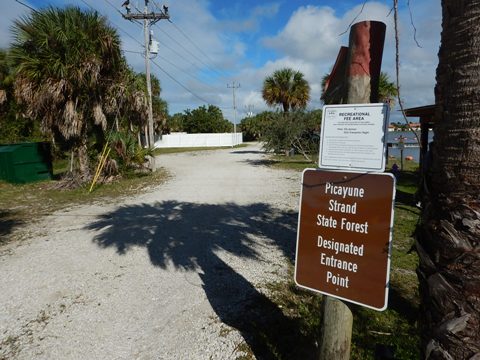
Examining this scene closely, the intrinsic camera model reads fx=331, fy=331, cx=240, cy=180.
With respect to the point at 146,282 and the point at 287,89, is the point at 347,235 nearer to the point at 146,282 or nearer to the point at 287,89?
the point at 146,282

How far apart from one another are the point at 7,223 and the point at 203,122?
51.9 meters

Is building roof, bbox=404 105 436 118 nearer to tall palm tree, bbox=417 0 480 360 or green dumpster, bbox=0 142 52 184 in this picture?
tall palm tree, bbox=417 0 480 360

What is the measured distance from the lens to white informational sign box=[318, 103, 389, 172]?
→ 6.07ft

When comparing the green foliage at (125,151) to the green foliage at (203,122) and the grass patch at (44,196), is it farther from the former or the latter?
the green foliage at (203,122)

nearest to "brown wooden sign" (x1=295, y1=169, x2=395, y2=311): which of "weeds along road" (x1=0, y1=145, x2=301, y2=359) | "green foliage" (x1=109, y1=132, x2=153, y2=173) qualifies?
"weeds along road" (x1=0, y1=145, x2=301, y2=359)

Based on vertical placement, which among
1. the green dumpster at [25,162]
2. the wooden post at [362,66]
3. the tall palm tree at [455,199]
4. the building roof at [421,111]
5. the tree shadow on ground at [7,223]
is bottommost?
the tree shadow on ground at [7,223]

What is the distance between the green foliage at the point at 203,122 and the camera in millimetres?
58125

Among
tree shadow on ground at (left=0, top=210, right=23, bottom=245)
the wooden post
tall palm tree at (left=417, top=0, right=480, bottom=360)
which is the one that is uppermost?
the wooden post

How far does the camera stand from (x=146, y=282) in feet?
14.4

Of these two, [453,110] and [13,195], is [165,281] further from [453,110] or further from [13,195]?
[13,195]

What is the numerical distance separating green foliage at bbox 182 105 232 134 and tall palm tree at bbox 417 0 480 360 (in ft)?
188

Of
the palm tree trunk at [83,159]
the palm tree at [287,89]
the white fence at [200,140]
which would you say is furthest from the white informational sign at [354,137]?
the white fence at [200,140]

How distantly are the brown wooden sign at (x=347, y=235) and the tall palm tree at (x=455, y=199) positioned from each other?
432 millimetres

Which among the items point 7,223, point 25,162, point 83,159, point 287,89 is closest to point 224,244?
point 7,223
